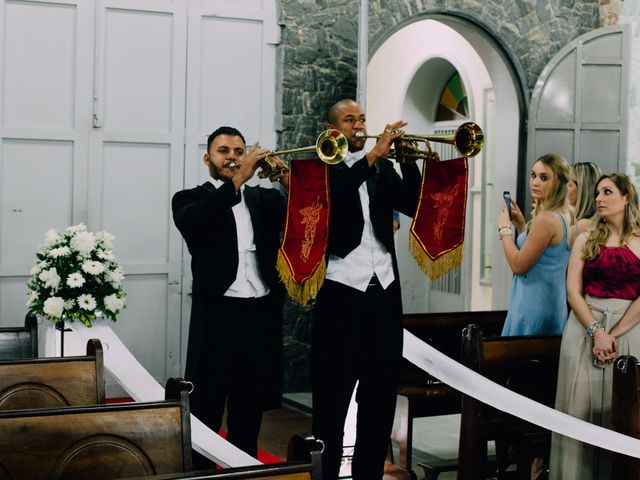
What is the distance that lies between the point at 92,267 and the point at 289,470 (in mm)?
3240

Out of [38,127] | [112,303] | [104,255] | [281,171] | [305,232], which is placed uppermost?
[38,127]

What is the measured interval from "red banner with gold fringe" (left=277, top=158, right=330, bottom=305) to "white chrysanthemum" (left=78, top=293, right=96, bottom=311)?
186 centimetres

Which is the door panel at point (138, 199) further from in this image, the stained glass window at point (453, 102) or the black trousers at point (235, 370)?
the stained glass window at point (453, 102)

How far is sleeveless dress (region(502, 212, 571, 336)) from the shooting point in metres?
4.75

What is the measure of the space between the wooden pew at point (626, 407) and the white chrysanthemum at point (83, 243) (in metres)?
2.87

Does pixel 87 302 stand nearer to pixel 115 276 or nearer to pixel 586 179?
pixel 115 276

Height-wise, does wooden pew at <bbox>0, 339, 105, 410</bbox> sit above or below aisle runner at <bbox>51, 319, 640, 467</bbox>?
above

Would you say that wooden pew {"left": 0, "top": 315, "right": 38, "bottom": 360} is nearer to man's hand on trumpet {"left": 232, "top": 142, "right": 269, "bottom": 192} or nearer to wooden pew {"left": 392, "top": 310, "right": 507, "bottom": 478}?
man's hand on trumpet {"left": 232, "top": 142, "right": 269, "bottom": 192}

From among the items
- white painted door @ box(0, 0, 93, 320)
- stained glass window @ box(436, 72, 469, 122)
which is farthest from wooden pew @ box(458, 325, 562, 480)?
stained glass window @ box(436, 72, 469, 122)

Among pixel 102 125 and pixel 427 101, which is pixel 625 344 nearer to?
pixel 102 125

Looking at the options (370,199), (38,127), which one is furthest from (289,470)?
(38,127)

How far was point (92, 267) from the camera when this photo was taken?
17.2 ft

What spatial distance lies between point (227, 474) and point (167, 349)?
181 inches

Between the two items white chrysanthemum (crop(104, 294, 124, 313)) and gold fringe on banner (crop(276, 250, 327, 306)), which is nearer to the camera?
gold fringe on banner (crop(276, 250, 327, 306))
